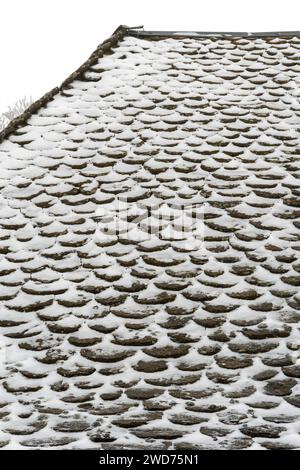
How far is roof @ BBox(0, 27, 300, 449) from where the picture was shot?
295cm

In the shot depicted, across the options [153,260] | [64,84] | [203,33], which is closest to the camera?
[153,260]

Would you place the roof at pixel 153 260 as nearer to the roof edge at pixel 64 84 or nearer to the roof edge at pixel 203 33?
the roof edge at pixel 64 84

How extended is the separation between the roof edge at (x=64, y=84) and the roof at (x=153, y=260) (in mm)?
21

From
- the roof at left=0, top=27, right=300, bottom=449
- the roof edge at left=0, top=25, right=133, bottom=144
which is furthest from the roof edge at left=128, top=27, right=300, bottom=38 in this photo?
the roof at left=0, top=27, right=300, bottom=449

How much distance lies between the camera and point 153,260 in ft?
11.9

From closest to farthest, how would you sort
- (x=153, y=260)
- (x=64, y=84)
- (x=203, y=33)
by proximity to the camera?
(x=153, y=260)
(x=64, y=84)
(x=203, y=33)

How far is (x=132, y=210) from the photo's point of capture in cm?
394

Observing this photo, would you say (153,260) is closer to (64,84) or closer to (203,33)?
(64,84)

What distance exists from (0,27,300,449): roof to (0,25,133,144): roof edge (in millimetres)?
21

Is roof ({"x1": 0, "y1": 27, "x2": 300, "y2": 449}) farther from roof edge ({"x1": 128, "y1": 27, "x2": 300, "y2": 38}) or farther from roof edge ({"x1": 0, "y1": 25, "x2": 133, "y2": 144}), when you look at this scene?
roof edge ({"x1": 128, "y1": 27, "x2": 300, "y2": 38})

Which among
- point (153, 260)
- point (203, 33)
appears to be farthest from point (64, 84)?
point (153, 260)

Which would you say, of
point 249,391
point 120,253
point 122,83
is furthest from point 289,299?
point 122,83

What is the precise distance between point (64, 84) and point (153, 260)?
6.52 feet
